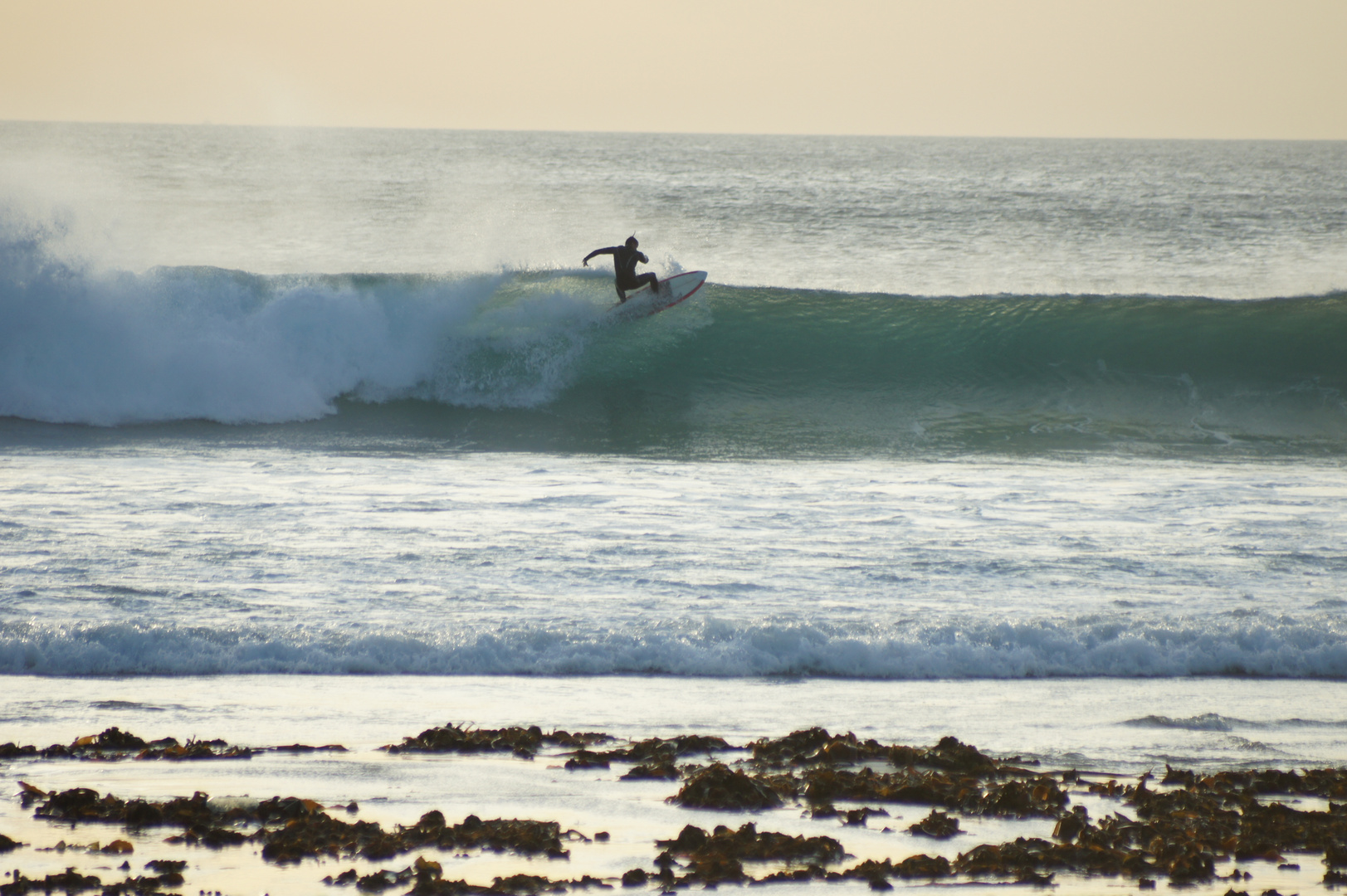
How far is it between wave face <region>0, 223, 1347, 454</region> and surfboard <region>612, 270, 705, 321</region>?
30cm

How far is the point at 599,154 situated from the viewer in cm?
8081

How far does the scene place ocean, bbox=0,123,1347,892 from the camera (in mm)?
4734

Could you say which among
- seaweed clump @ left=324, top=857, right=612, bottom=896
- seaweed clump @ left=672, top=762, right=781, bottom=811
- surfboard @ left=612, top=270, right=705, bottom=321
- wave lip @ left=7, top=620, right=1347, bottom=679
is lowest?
seaweed clump @ left=324, top=857, right=612, bottom=896

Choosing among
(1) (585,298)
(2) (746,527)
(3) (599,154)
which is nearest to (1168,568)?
(2) (746,527)

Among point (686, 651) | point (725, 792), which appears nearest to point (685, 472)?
point (686, 651)

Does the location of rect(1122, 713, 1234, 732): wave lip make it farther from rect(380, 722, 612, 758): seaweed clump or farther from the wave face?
the wave face

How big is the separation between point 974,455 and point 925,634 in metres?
5.55

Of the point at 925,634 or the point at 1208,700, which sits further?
the point at 925,634

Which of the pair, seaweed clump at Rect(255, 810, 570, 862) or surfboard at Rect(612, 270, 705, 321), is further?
surfboard at Rect(612, 270, 705, 321)

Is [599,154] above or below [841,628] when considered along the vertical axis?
above

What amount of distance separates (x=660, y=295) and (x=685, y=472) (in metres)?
5.11

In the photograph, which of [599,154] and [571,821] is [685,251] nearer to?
[571,821]

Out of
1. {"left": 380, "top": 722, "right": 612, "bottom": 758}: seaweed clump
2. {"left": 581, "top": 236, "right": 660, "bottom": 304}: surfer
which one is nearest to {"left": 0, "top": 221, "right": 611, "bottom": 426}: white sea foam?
{"left": 581, "top": 236, "right": 660, "bottom": 304}: surfer

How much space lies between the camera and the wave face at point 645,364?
39.9 ft
